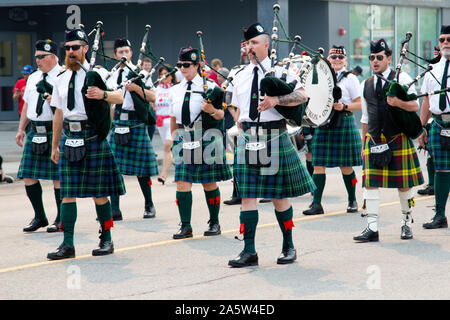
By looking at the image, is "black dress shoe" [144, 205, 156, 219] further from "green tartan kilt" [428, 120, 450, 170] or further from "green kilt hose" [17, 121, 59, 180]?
"green tartan kilt" [428, 120, 450, 170]

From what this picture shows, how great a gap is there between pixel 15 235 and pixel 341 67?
13.2 feet

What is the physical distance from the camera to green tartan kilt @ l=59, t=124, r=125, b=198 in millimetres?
6668

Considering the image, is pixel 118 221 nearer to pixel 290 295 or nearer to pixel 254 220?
pixel 254 220

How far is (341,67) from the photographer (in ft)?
30.2

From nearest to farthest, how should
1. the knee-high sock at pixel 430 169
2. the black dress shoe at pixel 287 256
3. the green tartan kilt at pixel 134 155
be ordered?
1. the black dress shoe at pixel 287 256
2. the green tartan kilt at pixel 134 155
3. the knee-high sock at pixel 430 169

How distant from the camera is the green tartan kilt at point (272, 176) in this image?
620 centimetres

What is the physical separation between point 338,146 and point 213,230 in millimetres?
2167

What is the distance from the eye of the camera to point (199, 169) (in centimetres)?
771

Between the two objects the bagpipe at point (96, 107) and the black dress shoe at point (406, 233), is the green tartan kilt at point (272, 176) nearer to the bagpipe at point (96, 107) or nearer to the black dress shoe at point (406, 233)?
the bagpipe at point (96, 107)

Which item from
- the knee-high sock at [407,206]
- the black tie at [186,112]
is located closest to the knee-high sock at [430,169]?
the knee-high sock at [407,206]

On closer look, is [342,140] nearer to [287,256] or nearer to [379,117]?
[379,117]

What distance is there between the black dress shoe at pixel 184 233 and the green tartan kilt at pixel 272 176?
1476 mm

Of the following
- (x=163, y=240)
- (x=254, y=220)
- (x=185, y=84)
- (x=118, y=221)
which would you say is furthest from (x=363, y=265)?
(x=118, y=221)

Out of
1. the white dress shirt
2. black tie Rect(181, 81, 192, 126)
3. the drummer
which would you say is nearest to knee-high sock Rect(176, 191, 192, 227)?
black tie Rect(181, 81, 192, 126)
